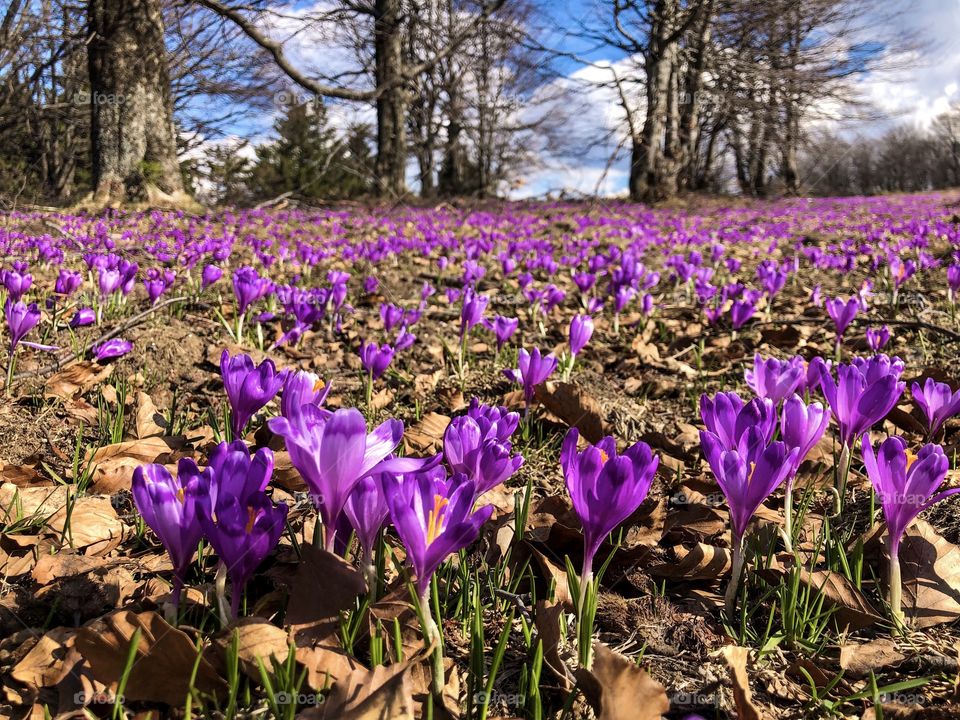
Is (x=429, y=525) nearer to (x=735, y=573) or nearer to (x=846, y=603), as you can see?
(x=735, y=573)

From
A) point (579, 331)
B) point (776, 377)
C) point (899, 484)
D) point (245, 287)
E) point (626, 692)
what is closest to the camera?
point (626, 692)

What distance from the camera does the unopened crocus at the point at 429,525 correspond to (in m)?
0.94

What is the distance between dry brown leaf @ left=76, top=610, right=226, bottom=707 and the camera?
934mm

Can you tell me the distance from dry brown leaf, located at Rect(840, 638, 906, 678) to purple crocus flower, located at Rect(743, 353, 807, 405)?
25.7 inches

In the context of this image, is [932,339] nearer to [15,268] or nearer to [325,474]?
[325,474]

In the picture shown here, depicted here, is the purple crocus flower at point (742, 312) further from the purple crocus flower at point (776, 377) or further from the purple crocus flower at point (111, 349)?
the purple crocus flower at point (111, 349)

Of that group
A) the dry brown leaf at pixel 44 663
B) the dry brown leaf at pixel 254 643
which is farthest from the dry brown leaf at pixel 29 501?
the dry brown leaf at pixel 254 643

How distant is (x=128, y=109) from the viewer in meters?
10.5

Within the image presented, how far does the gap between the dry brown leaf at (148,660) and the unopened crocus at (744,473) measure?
87 centimetres

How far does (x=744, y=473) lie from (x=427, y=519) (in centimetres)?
56

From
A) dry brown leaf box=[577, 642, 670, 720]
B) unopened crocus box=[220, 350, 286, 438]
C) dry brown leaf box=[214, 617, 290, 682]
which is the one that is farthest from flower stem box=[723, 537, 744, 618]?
unopened crocus box=[220, 350, 286, 438]

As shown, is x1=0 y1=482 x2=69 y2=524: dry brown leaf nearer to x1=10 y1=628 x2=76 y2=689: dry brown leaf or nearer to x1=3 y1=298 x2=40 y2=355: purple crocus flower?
x1=10 y1=628 x2=76 y2=689: dry brown leaf

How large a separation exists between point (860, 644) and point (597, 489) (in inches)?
22.3

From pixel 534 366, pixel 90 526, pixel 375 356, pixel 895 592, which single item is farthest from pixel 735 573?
pixel 375 356
